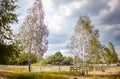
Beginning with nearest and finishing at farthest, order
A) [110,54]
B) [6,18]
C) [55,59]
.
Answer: [6,18]
[110,54]
[55,59]

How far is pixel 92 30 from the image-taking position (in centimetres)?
4869

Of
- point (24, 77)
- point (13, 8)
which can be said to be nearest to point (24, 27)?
point (24, 77)

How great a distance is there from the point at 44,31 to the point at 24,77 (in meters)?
16.1

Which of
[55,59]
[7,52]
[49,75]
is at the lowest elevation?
[49,75]

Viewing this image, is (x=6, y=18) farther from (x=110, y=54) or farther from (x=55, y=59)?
(x=55, y=59)

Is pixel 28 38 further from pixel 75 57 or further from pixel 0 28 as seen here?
pixel 0 28

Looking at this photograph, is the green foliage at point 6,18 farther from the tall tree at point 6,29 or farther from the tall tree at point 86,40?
the tall tree at point 86,40

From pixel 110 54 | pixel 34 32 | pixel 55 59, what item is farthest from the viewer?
pixel 55 59

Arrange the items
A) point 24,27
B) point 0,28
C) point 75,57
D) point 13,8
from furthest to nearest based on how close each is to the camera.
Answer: point 75,57, point 24,27, point 13,8, point 0,28

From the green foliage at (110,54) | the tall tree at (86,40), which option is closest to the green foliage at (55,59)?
the green foliage at (110,54)

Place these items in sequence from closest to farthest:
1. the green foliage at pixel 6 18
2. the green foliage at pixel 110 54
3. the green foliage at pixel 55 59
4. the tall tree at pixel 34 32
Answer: the green foliage at pixel 6 18 → the tall tree at pixel 34 32 → the green foliage at pixel 110 54 → the green foliage at pixel 55 59

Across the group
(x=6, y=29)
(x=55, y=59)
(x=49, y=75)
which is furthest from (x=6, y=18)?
(x=55, y=59)

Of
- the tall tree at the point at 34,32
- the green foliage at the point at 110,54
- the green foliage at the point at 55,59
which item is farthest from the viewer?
the green foliage at the point at 55,59

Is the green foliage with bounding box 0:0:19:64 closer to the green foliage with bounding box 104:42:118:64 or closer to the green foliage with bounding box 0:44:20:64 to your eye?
the green foliage with bounding box 0:44:20:64
